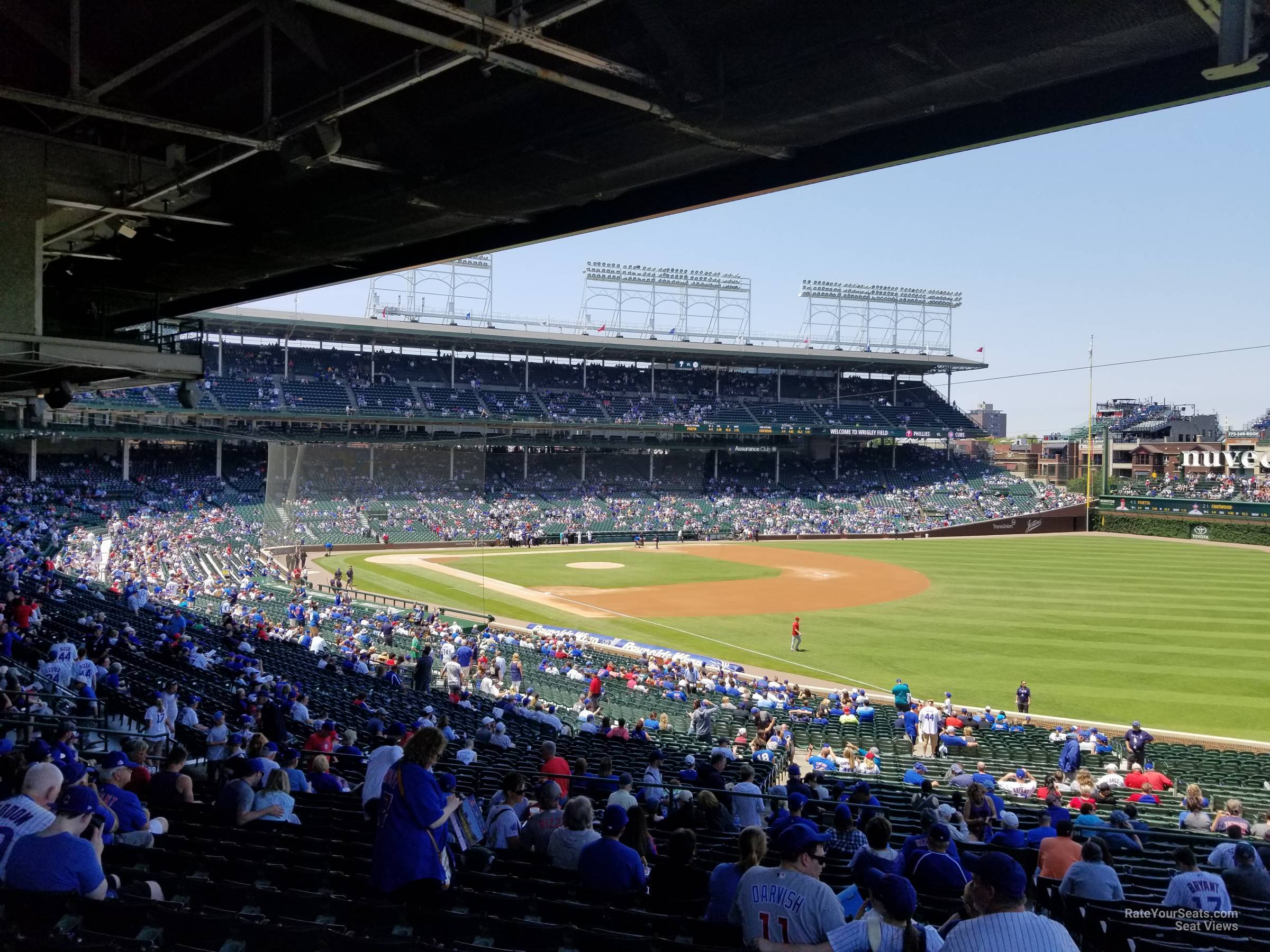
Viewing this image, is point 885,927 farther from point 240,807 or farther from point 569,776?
point 240,807

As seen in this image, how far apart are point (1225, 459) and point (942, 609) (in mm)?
62368

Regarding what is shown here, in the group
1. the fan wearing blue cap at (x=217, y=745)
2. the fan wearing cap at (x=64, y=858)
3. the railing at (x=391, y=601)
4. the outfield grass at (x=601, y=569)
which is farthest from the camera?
the outfield grass at (x=601, y=569)

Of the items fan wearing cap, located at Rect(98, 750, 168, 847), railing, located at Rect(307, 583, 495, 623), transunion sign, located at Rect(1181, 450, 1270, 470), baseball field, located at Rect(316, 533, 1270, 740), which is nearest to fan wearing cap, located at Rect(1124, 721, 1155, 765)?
baseball field, located at Rect(316, 533, 1270, 740)

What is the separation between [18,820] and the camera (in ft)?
14.0

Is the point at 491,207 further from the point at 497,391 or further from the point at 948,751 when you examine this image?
the point at 497,391

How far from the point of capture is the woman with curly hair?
4262 mm

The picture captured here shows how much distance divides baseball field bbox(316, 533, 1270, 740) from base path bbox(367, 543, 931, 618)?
14cm

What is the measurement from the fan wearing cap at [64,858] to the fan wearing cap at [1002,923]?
133 inches

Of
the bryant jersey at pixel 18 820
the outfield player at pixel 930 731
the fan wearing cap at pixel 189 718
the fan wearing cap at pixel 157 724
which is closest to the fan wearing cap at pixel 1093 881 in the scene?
the bryant jersey at pixel 18 820

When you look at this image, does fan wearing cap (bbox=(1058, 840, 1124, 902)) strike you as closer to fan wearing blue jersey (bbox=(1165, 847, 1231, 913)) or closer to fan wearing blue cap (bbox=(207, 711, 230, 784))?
fan wearing blue jersey (bbox=(1165, 847, 1231, 913))

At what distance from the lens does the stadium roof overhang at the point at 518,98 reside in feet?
17.3

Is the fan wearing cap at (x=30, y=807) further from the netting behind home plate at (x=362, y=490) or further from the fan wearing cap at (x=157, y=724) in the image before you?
the netting behind home plate at (x=362, y=490)

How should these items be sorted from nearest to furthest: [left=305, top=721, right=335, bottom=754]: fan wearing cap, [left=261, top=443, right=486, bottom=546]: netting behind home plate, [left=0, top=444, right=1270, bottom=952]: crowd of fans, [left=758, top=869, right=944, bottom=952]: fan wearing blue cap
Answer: [left=758, top=869, right=944, bottom=952]: fan wearing blue cap
[left=0, top=444, right=1270, bottom=952]: crowd of fans
[left=305, top=721, right=335, bottom=754]: fan wearing cap
[left=261, top=443, right=486, bottom=546]: netting behind home plate

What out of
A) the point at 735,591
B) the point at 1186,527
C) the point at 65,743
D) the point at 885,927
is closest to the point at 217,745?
the point at 65,743
